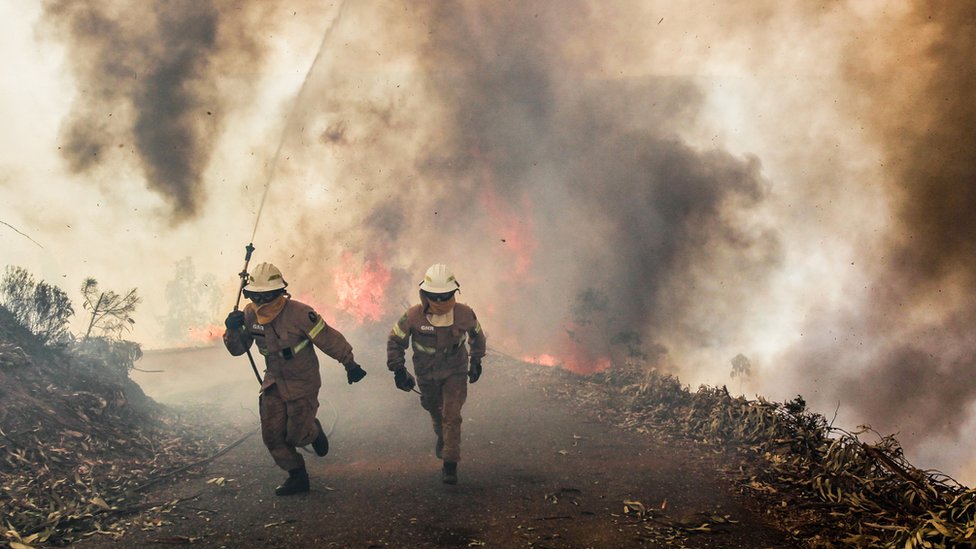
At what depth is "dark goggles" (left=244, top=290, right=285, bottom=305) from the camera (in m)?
5.80

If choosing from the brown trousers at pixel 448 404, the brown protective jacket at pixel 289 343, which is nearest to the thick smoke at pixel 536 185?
the brown trousers at pixel 448 404

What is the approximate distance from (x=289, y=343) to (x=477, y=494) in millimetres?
2652

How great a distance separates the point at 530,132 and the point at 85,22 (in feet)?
44.6

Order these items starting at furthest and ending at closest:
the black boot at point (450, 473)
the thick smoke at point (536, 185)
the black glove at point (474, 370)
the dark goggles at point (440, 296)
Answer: the thick smoke at point (536, 185) < the black glove at point (474, 370) < the dark goggles at point (440, 296) < the black boot at point (450, 473)

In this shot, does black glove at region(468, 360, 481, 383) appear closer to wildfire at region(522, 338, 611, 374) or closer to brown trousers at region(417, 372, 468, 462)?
brown trousers at region(417, 372, 468, 462)

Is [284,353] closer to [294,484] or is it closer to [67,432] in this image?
[294,484]

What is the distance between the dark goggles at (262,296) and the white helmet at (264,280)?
4 cm

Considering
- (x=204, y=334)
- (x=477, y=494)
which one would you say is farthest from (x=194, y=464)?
(x=204, y=334)

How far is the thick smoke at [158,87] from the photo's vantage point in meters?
13.4

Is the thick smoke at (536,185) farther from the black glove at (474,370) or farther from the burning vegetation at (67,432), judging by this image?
the black glove at (474,370)

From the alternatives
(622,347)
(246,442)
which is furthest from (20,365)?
(622,347)

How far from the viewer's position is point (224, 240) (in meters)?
22.2

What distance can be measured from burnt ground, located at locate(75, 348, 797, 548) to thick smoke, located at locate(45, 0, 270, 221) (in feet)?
28.2

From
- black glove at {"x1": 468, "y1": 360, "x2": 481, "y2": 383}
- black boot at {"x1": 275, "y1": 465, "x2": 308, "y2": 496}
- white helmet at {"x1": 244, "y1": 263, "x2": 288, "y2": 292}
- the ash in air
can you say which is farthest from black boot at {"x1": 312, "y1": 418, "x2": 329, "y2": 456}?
the ash in air
